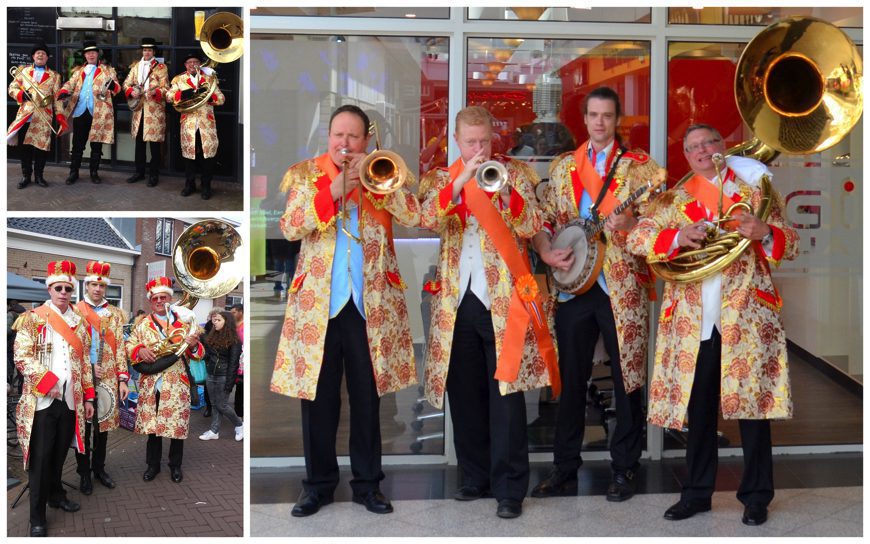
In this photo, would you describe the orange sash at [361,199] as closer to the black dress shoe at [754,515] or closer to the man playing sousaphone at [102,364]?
the man playing sousaphone at [102,364]

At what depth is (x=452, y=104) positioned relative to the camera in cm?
516

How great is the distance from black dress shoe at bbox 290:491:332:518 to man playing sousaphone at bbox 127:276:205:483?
1.29 metres

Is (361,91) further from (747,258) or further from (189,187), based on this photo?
(747,258)

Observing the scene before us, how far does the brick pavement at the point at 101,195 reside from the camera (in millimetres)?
4977

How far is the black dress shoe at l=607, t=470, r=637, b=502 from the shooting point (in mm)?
4594

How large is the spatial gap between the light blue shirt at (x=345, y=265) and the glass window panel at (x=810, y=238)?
1.86 m

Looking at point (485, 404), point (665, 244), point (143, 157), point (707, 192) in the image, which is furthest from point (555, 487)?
point (143, 157)

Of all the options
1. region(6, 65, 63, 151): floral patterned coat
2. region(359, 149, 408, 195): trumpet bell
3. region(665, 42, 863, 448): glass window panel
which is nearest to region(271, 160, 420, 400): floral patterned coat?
region(359, 149, 408, 195): trumpet bell

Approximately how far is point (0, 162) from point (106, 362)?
2.25 m

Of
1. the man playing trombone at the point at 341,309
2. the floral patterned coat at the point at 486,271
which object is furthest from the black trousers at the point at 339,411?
the floral patterned coat at the point at 486,271

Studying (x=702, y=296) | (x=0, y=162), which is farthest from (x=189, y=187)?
(x=702, y=296)

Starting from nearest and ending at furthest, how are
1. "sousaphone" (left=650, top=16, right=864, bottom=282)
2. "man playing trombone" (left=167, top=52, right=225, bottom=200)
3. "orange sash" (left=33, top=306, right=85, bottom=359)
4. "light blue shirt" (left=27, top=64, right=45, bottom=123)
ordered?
"sousaphone" (left=650, top=16, right=864, bottom=282)
"orange sash" (left=33, top=306, right=85, bottom=359)
"man playing trombone" (left=167, top=52, right=225, bottom=200)
"light blue shirt" (left=27, top=64, right=45, bottom=123)

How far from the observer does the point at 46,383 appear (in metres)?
4.47

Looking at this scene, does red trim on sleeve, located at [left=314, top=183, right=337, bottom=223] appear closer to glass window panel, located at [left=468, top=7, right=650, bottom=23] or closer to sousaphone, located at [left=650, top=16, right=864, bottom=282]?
sousaphone, located at [left=650, top=16, right=864, bottom=282]
